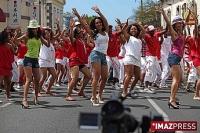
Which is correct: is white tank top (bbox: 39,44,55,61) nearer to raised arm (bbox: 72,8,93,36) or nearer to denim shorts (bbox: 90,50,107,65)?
raised arm (bbox: 72,8,93,36)

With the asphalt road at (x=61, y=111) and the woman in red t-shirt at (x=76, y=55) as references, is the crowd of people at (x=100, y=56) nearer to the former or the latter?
the woman in red t-shirt at (x=76, y=55)

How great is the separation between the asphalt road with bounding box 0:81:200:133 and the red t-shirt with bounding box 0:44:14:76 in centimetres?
72

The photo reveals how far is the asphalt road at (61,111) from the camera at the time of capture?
8247mm

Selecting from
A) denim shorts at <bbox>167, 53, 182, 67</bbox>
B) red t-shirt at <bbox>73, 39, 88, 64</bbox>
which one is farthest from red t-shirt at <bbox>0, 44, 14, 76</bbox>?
denim shorts at <bbox>167, 53, 182, 67</bbox>

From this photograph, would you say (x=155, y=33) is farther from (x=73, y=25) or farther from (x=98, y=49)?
(x=98, y=49)

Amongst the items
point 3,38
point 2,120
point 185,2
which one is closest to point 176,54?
point 2,120

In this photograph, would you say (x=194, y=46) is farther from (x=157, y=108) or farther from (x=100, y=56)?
(x=100, y=56)

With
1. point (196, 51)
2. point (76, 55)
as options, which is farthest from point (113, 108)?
point (196, 51)

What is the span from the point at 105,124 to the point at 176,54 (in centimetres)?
744

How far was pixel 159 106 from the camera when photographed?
35.3ft

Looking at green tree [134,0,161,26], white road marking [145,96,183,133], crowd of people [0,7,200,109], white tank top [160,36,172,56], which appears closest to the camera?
white road marking [145,96,183,133]

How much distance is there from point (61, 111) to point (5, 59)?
324 cm

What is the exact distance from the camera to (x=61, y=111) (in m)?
10.2

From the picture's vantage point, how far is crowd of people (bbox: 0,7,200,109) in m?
10.5
